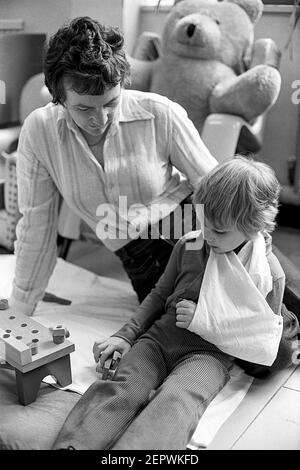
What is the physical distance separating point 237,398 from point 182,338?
133 mm

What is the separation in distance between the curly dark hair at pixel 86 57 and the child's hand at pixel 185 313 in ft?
1.25

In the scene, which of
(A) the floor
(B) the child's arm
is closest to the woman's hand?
(B) the child's arm

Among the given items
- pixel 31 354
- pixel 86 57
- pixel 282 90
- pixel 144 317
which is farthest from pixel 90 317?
pixel 282 90

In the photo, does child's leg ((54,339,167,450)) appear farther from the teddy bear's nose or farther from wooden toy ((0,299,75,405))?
the teddy bear's nose

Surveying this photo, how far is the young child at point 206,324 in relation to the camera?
2.92 ft

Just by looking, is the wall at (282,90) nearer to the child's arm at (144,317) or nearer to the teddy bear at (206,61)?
the teddy bear at (206,61)

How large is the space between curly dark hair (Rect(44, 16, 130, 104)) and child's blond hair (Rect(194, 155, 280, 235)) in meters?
0.24

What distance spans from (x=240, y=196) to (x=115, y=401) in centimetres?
37

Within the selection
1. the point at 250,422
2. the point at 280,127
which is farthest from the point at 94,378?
the point at 280,127

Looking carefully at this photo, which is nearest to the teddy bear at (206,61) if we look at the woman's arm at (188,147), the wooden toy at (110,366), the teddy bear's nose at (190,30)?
the teddy bear's nose at (190,30)

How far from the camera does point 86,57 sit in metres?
0.96

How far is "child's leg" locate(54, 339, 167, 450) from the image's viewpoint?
84cm

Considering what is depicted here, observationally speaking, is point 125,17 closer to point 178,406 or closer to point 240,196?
point 240,196

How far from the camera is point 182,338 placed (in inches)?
39.8
